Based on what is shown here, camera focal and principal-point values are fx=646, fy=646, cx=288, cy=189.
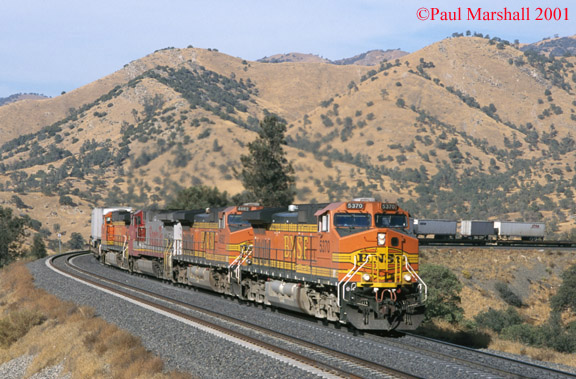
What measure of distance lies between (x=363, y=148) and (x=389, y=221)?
471 ft

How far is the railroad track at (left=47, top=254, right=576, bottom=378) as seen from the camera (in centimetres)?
1474

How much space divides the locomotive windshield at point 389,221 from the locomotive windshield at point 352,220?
29cm

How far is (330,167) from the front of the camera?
493 feet

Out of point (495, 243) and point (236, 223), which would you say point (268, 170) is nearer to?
point (495, 243)

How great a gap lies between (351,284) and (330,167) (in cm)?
13123

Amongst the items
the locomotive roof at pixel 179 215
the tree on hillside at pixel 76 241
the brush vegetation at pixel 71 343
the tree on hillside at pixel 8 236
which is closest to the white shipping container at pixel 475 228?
the locomotive roof at pixel 179 215

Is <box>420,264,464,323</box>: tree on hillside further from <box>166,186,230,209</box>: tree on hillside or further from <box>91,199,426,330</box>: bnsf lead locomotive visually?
<box>166,186,230,209</box>: tree on hillside

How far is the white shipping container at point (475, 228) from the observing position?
264ft

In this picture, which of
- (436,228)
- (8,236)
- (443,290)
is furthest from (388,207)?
(8,236)

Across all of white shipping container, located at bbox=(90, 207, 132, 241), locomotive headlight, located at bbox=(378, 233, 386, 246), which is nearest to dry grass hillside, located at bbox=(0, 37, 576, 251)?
white shipping container, located at bbox=(90, 207, 132, 241)

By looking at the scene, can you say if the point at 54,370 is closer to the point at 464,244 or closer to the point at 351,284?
the point at 351,284

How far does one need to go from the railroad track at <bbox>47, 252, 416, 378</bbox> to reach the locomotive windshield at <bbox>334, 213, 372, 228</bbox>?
3.83m

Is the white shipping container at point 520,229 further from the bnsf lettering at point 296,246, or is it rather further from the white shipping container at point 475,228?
the bnsf lettering at point 296,246

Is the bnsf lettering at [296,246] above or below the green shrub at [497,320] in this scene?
above
